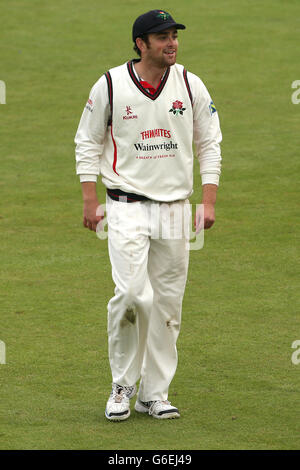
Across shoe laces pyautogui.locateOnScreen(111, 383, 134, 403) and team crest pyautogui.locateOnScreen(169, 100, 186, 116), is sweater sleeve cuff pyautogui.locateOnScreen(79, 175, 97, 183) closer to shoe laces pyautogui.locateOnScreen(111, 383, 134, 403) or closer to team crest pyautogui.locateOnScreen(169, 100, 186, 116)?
team crest pyautogui.locateOnScreen(169, 100, 186, 116)

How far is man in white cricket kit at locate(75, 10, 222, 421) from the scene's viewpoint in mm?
5891

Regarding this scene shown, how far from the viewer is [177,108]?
5949 millimetres

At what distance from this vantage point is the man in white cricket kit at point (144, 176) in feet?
19.3

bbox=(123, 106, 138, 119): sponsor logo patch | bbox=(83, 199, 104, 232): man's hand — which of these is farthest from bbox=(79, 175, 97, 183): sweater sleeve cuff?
bbox=(123, 106, 138, 119): sponsor logo patch

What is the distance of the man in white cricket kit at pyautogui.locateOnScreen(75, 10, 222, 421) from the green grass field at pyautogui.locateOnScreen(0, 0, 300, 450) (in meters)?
0.47

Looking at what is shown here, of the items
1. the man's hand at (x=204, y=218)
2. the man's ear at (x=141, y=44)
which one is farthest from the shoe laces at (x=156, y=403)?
the man's ear at (x=141, y=44)

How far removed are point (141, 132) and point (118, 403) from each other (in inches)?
62.6

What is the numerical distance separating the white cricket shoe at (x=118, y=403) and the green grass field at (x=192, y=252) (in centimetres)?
8

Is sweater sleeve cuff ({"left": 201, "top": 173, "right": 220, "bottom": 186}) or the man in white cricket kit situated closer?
the man in white cricket kit

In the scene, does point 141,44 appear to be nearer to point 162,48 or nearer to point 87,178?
point 162,48

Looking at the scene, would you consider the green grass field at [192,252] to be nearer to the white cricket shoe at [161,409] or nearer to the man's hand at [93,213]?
the white cricket shoe at [161,409]

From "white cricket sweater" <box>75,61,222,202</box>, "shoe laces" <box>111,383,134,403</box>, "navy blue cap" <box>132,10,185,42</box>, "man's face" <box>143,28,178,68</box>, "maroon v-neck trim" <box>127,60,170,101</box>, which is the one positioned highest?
"navy blue cap" <box>132,10,185,42</box>

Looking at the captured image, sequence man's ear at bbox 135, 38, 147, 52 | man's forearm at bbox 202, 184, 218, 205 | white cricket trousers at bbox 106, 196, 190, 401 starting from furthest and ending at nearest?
1. man's forearm at bbox 202, 184, 218, 205
2. man's ear at bbox 135, 38, 147, 52
3. white cricket trousers at bbox 106, 196, 190, 401

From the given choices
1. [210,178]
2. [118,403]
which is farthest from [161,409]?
[210,178]
